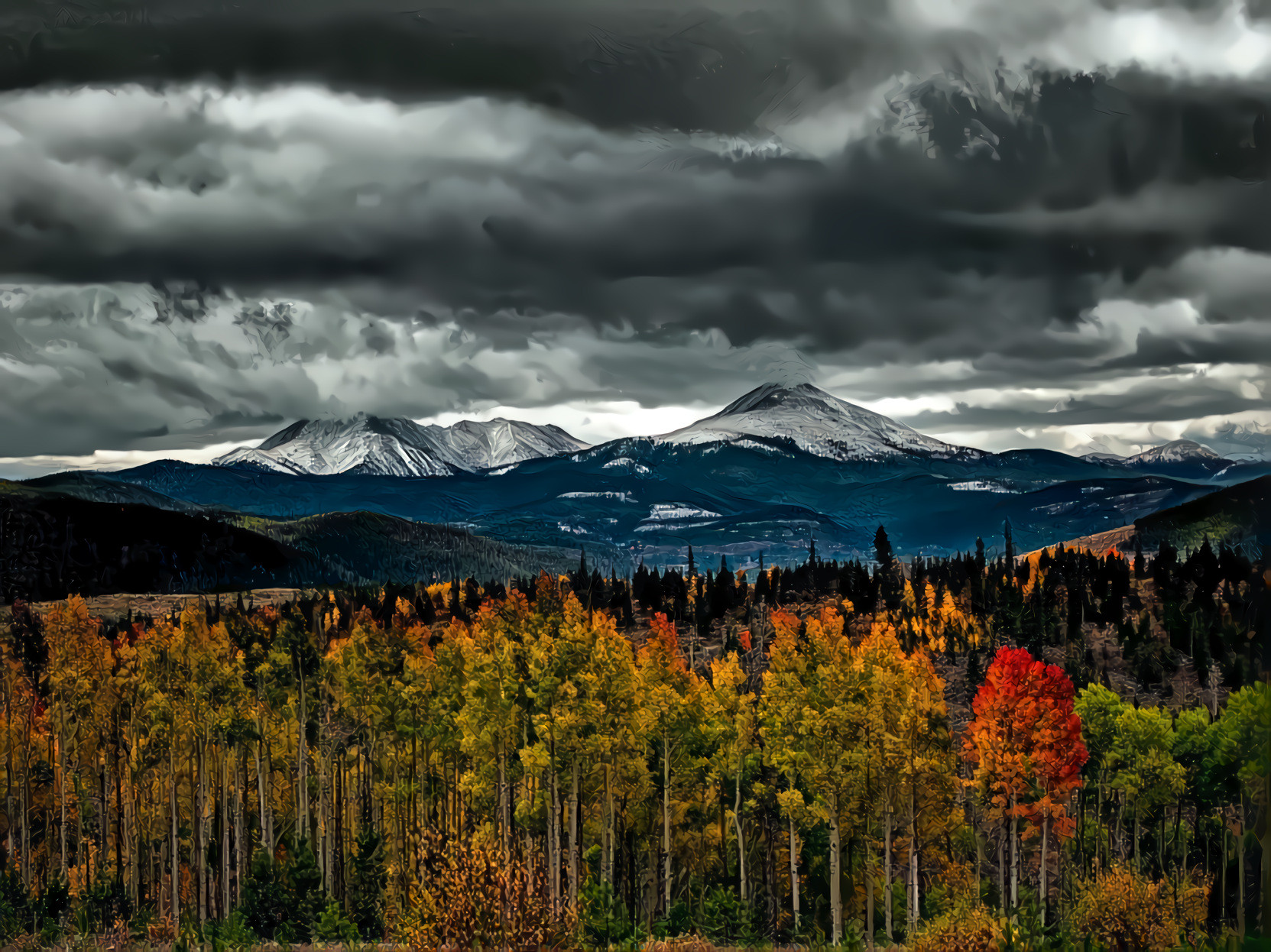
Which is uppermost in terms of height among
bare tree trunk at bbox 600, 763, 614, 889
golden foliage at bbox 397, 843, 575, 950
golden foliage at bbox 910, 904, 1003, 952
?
golden foliage at bbox 397, 843, 575, 950

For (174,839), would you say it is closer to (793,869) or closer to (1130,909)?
(793,869)

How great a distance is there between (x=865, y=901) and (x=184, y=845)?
66740 millimetres

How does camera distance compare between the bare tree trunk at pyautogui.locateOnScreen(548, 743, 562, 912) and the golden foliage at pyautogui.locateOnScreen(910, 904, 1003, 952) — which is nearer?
the golden foliage at pyautogui.locateOnScreen(910, 904, 1003, 952)

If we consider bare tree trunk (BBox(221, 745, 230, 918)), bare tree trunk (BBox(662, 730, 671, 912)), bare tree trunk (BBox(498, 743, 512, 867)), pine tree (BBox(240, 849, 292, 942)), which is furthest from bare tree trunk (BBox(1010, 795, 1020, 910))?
bare tree trunk (BBox(221, 745, 230, 918))

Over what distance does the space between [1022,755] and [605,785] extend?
3000 cm

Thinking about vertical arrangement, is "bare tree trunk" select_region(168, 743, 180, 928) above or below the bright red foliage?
below

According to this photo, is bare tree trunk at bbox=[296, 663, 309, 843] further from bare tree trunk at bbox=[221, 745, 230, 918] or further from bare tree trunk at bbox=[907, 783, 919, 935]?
bare tree trunk at bbox=[907, 783, 919, 935]

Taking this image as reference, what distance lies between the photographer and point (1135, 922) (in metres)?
57.1

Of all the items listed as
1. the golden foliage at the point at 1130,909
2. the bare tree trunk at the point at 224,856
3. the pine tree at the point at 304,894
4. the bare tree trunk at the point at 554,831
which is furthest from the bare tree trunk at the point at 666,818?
the bare tree trunk at the point at 224,856

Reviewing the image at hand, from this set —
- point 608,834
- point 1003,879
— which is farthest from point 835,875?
point 1003,879

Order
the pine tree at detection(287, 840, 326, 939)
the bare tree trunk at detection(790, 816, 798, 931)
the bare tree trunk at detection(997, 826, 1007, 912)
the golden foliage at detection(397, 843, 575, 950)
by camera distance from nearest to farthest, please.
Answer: the golden foliage at detection(397, 843, 575, 950) → the pine tree at detection(287, 840, 326, 939) → the bare tree trunk at detection(790, 816, 798, 931) → the bare tree trunk at detection(997, 826, 1007, 912)

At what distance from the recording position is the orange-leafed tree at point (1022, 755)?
236 ft

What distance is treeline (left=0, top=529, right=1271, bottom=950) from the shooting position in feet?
223

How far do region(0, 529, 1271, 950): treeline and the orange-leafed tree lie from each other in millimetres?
231
